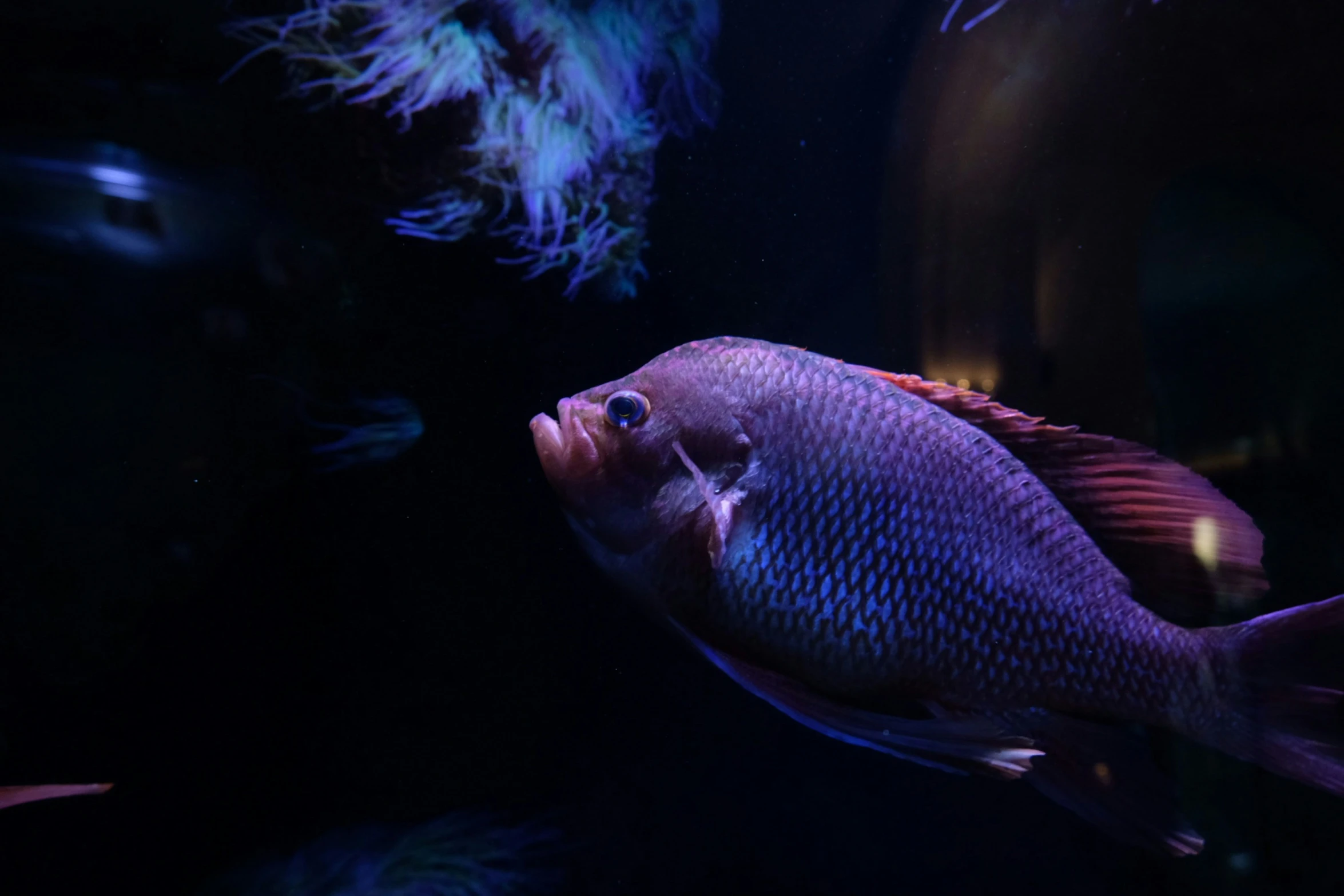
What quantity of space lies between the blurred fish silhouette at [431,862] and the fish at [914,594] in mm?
800

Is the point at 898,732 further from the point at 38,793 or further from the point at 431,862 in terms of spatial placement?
the point at 38,793

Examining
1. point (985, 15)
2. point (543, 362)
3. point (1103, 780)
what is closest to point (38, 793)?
point (543, 362)

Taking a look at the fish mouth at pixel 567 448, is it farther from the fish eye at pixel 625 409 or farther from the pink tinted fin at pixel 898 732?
the pink tinted fin at pixel 898 732

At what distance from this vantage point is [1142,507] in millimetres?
1094

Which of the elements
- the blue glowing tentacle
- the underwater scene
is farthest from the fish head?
the blue glowing tentacle

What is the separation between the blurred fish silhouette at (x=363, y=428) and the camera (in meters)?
1.31

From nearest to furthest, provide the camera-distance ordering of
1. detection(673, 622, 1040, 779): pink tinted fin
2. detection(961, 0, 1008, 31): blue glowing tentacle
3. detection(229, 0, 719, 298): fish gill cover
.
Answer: detection(673, 622, 1040, 779): pink tinted fin, detection(229, 0, 719, 298): fish gill cover, detection(961, 0, 1008, 31): blue glowing tentacle

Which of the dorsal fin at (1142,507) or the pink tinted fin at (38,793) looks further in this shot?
the dorsal fin at (1142,507)

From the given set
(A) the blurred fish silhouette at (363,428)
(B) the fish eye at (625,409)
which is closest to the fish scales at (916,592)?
(B) the fish eye at (625,409)

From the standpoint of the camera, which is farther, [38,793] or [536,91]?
[536,91]

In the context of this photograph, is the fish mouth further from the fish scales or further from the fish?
the fish scales

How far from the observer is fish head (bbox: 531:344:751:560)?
1.00 m

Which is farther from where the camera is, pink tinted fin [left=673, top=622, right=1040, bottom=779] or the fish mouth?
the fish mouth

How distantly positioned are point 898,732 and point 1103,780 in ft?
1.51
